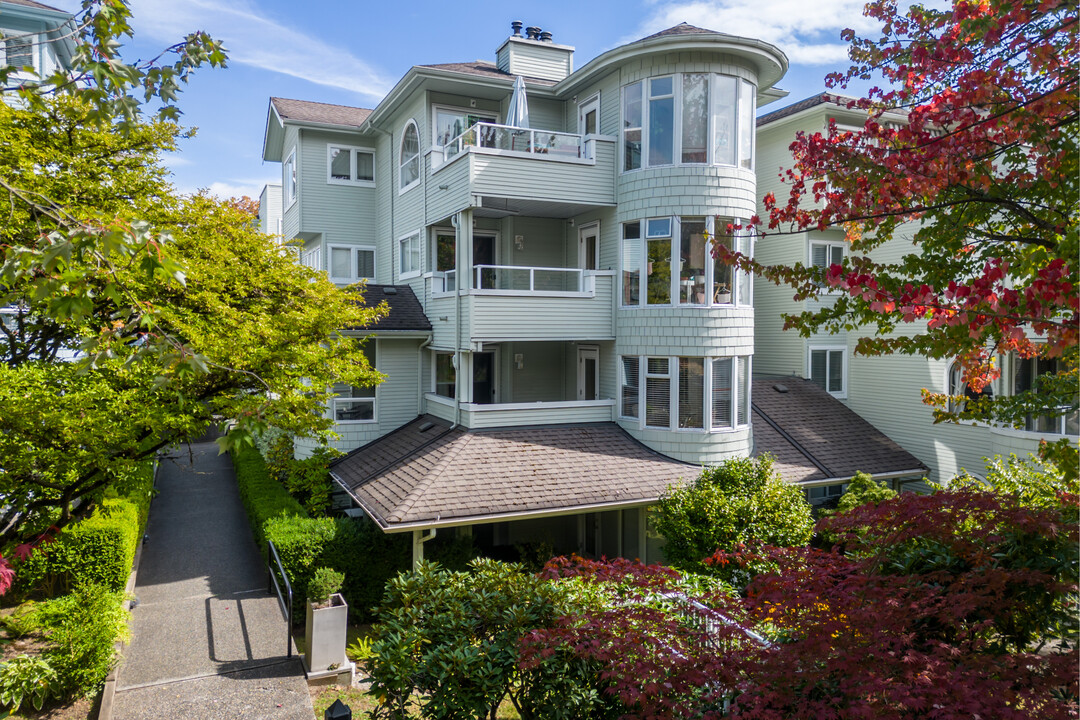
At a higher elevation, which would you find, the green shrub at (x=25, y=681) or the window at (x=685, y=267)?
the window at (x=685, y=267)

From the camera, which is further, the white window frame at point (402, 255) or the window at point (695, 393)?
the white window frame at point (402, 255)

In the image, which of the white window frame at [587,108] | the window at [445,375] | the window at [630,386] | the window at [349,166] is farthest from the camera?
the window at [349,166]

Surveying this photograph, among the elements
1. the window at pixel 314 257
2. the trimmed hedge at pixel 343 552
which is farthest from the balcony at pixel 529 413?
the window at pixel 314 257

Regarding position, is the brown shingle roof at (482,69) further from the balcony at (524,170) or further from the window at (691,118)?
the window at (691,118)

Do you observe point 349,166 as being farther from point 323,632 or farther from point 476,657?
point 476,657

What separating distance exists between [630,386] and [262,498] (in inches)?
348

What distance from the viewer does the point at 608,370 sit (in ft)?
55.7

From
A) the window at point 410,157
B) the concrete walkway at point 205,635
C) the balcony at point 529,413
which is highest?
the window at point 410,157

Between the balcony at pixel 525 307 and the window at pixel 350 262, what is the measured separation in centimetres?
513

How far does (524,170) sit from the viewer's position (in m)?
15.6

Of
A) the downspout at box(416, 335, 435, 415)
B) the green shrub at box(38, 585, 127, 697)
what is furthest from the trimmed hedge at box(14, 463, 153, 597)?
the downspout at box(416, 335, 435, 415)

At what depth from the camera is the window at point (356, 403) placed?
57.6ft

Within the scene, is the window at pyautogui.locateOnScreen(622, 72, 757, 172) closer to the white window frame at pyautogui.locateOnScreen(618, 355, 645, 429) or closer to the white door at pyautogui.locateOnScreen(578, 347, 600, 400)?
the white window frame at pyautogui.locateOnScreen(618, 355, 645, 429)

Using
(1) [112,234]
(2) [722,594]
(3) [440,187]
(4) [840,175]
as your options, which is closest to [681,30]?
(3) [440,187]
